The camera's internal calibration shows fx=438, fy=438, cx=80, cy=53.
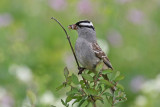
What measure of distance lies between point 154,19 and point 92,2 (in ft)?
4.05

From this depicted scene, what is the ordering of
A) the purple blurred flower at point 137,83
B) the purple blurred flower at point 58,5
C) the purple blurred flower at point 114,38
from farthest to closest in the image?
the purple blurred flower at point 58,5 < the purple blurred flower at point 114,38 < the purple blurred flower at point 137,83

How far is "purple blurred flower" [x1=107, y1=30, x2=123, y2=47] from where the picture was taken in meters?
6.25

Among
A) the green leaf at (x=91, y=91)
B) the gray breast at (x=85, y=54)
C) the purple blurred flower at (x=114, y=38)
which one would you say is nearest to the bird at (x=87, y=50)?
the gray breast at (x=85, y=54)

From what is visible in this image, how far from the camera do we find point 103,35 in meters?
6.34

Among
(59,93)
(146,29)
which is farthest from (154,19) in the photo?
(59,93)

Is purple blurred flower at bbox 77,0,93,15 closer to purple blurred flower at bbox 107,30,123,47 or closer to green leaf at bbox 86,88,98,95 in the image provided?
purple blurred flower at bbox 107,30,123,47

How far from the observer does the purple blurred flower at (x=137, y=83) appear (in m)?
5.59

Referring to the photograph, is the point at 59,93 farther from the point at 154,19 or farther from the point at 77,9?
the point at 154,19

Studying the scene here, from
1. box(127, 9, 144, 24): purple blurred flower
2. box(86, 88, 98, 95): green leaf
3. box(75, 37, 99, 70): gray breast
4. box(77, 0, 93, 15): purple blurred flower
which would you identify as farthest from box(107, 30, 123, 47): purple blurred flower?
box(86, 88, 98, 95): green leaf

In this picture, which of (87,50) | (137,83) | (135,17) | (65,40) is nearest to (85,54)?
(87,50)

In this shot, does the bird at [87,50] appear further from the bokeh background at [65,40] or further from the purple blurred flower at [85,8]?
the purple blurred flower at [85,8]

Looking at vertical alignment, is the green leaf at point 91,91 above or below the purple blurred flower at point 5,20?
below

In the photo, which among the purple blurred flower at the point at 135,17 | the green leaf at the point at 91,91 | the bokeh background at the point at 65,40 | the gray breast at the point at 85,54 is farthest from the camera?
the purple blurred flower at the point at 135,17

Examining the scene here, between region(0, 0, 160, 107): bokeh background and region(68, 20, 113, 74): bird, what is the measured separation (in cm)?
159
